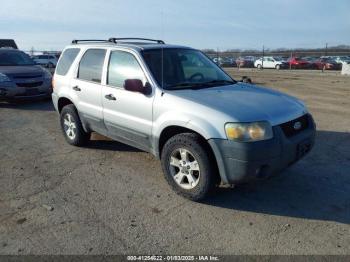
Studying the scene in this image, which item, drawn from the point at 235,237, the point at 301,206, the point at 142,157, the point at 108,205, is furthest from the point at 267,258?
the point at 142,157

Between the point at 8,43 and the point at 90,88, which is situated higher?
the point at 8,43

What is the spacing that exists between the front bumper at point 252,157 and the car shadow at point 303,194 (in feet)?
1.51

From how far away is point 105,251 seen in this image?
10.8 feet

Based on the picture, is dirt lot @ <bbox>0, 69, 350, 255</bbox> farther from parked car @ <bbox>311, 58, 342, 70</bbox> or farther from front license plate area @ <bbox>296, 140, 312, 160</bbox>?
parked car @ <bbox>311, 58, 342, 70</bbox>

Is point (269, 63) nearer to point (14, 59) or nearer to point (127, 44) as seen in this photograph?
point (14, 59)

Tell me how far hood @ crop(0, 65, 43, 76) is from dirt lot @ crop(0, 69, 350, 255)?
5252 mm

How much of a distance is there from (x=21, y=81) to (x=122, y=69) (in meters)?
6.70

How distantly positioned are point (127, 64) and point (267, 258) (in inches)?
124

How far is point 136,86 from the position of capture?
4473mm

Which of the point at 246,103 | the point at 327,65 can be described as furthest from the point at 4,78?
the point at 327,65

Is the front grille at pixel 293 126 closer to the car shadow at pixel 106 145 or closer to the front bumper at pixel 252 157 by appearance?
the front bumper at pixel 252 157

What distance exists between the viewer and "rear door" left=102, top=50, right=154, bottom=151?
186 inches

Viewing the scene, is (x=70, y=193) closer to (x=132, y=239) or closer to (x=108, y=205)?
(x=108, y=205)

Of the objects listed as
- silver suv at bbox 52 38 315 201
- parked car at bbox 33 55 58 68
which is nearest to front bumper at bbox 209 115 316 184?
silver suv at bbox 52 38 315 201
